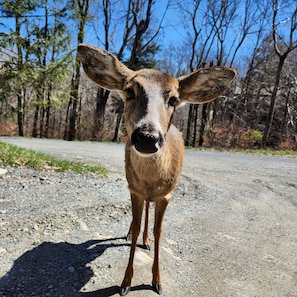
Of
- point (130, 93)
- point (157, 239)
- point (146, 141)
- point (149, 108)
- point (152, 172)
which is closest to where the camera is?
point (146, 141)

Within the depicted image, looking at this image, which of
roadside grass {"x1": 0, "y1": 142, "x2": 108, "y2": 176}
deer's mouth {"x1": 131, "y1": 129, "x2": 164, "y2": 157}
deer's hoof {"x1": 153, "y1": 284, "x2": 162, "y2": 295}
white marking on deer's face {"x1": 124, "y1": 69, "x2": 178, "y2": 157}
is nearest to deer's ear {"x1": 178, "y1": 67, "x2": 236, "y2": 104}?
white marking on deer's face {"x1": 124, "y1": 69, "x2": 178, "y2": 157}

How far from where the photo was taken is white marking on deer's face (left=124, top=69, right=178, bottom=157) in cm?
195

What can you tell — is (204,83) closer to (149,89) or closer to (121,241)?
(149,89)

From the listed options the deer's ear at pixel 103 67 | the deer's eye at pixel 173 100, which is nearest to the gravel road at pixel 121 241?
the deer's eye at pixel 173 100

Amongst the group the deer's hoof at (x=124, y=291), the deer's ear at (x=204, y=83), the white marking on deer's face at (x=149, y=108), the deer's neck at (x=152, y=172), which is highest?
the deer's ear at (x=204, y=83)

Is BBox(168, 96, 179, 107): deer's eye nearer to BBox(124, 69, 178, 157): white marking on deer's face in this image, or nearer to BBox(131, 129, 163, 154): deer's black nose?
BBox(124, 69, 178, 157): white marking on deer's face

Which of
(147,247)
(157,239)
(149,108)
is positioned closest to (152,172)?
(149,108)

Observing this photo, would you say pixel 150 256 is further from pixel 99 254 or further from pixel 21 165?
pixel 21 165

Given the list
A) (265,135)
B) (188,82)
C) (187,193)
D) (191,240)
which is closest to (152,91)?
(188,82)

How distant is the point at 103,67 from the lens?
108 inches

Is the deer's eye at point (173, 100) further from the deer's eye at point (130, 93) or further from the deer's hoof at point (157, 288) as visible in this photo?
the deer's hoof at point (157, 288)

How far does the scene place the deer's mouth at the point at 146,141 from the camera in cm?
193

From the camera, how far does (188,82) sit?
9.09ft

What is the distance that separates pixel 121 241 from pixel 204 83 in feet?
7.24
